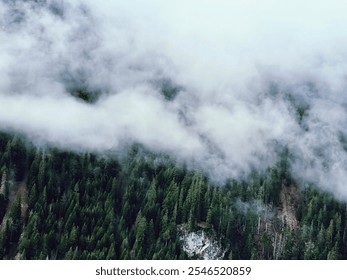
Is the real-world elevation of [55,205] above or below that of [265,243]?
above

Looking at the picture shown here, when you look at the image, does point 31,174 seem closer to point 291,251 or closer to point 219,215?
point 219,215

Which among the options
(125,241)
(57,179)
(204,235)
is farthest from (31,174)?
(204,235)

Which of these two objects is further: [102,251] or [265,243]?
[265,243]

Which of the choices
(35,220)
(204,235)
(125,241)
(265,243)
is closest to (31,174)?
(35,220)

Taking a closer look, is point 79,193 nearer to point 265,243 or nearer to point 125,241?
point 125,241
